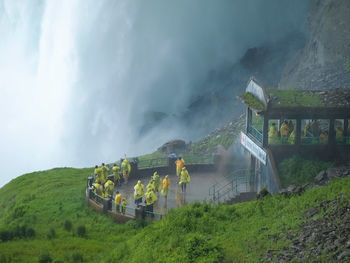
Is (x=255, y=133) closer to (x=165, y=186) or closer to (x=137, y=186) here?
(x=165, y=186)

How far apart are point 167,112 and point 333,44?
23.6 metres

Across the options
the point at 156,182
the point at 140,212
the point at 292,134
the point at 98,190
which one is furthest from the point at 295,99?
the point at 98,190

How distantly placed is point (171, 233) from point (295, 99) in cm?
956

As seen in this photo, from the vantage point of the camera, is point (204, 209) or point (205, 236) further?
point (204, 209)

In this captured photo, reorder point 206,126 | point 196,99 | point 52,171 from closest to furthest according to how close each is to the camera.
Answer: point 52,171
point 206,126
point 196,99

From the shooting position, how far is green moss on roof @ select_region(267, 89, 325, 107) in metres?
20.3

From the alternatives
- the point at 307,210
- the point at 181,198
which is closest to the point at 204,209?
the point at 307,210

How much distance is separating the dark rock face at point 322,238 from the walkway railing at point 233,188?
7.86 metres

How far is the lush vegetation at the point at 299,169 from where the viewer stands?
63.2ft

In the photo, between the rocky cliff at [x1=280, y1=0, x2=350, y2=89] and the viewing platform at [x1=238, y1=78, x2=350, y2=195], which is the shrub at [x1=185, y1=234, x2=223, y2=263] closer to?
the viewing platform at [x1=238, y1=78, x2=350, y2=195]

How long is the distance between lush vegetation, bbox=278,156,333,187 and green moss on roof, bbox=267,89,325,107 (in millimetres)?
2348

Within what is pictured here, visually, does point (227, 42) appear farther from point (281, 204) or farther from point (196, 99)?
point (281, 204)

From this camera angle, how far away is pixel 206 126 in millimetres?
51312

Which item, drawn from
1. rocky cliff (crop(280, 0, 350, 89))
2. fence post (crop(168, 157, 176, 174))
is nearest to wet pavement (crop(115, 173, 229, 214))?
fence post (crop(168, 157, 176, 174))
